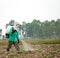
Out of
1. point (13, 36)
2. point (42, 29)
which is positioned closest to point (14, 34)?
point (13, 36)

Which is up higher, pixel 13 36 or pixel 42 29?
pixel 42 29

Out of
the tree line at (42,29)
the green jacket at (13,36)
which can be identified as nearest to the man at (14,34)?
the green jacket at (13,36)

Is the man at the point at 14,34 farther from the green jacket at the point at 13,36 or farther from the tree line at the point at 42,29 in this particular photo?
the tree line at the point at 42,29

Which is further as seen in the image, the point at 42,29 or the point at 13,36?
the point at 42,29

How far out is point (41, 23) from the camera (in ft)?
505

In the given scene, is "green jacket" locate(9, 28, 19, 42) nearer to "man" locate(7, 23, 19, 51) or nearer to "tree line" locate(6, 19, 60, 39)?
"man" locate(7, 23, 19, 51)

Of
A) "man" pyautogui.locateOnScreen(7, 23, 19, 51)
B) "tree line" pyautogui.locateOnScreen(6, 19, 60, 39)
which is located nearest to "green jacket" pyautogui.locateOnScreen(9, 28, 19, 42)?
"man" pyautogui.locateOnScreen(7, 23, 19, 51)

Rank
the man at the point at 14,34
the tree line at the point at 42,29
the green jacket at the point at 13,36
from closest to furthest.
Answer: the man at the point at 14,34 < the green jacket at the point at 13,36 < the tree line at the point at 42,29

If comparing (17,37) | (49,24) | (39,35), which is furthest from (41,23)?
(17,37)

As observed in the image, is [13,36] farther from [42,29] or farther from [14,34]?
[42,29]

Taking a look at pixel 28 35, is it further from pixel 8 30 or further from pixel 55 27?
pixel 8 30

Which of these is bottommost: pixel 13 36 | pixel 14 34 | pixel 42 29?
pixel 13 36

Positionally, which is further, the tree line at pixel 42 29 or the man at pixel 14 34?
the tree line at pixel 42 29

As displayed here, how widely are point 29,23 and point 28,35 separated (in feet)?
52.5
